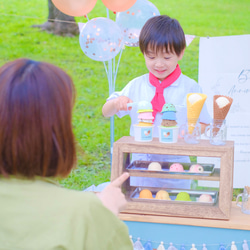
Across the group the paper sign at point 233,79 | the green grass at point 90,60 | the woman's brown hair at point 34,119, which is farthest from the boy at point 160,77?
the green grass at point 90,60

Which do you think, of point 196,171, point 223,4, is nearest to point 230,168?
point 196,171

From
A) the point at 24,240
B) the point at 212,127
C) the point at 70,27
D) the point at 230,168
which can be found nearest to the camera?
Result: the point at 24,240

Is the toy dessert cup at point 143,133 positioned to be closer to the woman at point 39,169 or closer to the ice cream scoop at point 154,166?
the ice cream scoop at point 154,166

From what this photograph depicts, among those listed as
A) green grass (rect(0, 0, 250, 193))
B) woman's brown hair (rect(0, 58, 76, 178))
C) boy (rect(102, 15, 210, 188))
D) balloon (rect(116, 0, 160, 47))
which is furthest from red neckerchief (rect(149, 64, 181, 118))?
green grass (rect(0, 0, 250, 193))

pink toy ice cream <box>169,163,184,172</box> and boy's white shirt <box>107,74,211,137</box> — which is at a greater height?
boy's white shirt <box>107,74,211,137</box>

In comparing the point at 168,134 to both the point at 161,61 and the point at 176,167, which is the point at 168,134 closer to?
the point at 176,167

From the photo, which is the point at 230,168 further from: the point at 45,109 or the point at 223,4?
the point at 223,4

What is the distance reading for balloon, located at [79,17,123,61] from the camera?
309cm

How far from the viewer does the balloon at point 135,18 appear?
3.20 meters

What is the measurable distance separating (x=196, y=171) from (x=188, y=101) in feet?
1.12

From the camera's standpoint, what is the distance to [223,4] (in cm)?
797

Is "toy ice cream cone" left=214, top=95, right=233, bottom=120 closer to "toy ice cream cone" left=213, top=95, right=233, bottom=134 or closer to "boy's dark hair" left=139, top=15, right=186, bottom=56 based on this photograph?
"toy ice cream cone" left=213, top=95, right=233, bottom=134

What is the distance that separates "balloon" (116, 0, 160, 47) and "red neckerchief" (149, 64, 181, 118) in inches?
41.0

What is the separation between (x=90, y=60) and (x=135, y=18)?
363cm
